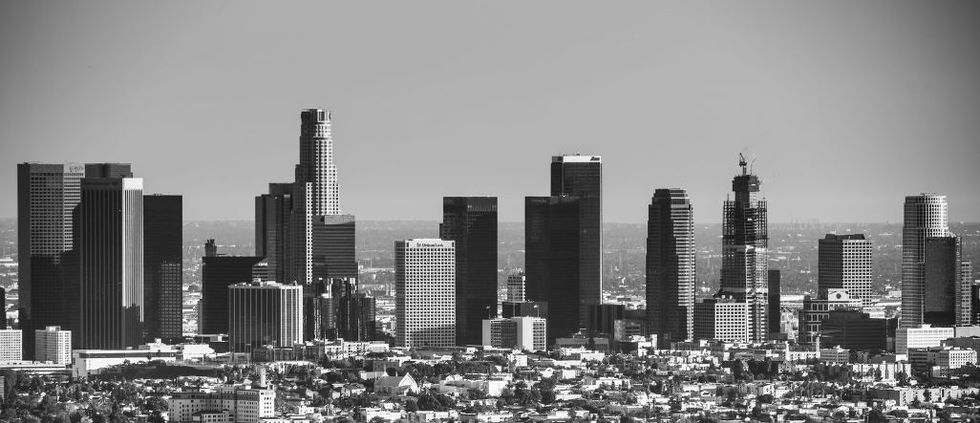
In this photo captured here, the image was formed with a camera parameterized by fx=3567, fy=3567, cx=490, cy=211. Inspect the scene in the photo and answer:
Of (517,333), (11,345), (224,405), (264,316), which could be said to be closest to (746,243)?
(517,333)

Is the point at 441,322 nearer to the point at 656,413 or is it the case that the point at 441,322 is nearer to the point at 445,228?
the point at 445,228

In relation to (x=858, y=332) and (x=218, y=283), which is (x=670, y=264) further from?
(x=218, y=283)

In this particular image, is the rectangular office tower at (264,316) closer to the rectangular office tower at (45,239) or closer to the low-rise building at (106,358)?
the low-rise building at (106,358)

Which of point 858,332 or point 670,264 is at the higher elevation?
point 670,264

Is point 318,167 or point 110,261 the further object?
point 318,167

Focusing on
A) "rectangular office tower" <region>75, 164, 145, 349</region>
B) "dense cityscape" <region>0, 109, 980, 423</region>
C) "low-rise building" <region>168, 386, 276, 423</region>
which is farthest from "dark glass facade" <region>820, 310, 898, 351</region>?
"low-rise building" <region>168, 386, 276, 423</region>

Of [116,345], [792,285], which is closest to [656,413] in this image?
[116,345]

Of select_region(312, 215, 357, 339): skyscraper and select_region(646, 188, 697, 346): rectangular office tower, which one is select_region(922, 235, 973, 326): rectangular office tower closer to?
select_region(646, 188, 697, 346): rectangular office tower
